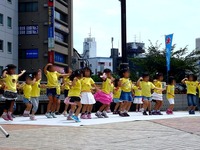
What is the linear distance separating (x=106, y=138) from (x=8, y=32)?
49.1 meters

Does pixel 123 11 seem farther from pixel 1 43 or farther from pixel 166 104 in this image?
pixel 1 43

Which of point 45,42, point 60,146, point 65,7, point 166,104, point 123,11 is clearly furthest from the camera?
point 65,7

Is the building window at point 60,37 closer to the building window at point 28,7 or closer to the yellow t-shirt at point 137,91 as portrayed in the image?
the building window at point 28,7

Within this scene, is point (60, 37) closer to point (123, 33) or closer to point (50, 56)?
point (50, 56)

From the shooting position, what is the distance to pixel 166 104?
76.1 feet

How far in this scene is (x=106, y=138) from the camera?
8.59 metres

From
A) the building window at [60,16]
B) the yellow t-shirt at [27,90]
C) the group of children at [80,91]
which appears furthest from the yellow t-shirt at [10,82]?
the building window at [60,16]

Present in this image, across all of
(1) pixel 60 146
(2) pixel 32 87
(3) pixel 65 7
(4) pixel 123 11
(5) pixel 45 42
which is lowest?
(1) pixel 60 146

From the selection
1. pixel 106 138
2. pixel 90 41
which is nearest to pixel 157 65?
pixel 106 138

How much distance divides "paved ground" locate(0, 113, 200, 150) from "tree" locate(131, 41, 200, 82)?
103ft

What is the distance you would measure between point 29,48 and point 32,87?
4630 centimetres

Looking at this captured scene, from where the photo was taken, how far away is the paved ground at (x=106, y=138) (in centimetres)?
756

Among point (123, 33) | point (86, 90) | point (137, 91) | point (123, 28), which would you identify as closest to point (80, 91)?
point (86, 90)

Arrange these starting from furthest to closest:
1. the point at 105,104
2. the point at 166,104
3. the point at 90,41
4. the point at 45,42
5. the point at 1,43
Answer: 1. the point at 90,41
2. the point at 45,42
3. the point at 1,43
4. the point at 166,104
5. the point at 105,104
